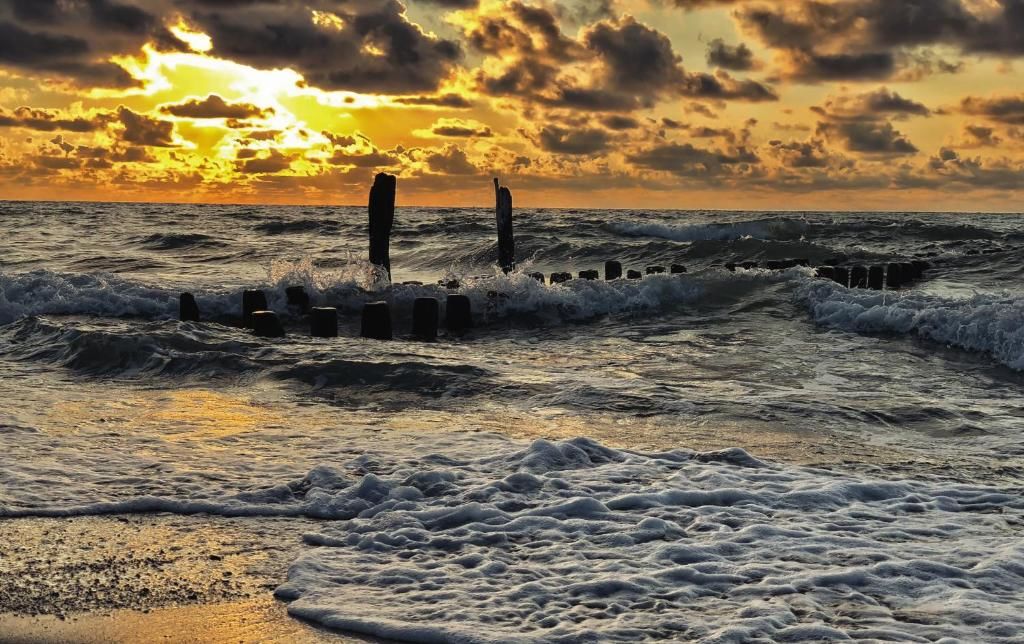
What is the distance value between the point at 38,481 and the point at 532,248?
27890mm

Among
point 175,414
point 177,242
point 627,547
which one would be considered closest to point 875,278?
point 175,414

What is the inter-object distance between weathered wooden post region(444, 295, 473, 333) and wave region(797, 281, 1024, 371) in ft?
16.8

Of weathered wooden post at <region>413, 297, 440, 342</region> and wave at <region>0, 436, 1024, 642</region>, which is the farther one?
weathered wooden post at <region>413, 297, 440, 342</region>

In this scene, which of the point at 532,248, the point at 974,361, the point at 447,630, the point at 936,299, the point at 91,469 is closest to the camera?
the point at 447,630

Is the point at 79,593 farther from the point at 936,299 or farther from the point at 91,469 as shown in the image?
the point at 936,299

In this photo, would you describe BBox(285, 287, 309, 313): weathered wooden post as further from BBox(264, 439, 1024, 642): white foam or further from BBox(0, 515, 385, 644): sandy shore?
BBox(0, 515, 385, 644): sandy shore

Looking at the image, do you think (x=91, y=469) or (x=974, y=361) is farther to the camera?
(x=974, y=361)

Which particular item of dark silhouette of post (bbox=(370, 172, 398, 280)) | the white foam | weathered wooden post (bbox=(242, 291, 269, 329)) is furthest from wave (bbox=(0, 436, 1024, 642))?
dark silhouette of post (bbox=(370, 172, 398, 280))

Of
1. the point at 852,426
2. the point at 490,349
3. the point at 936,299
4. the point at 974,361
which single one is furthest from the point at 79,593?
the point at 936,299

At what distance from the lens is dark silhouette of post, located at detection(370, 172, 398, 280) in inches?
691

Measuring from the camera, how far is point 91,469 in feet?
19.9

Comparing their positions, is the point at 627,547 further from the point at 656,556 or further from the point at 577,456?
the point at 577,456

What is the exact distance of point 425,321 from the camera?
43.6 ft

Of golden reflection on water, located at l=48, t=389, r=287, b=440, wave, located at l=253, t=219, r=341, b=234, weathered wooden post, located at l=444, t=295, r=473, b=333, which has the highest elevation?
wave, located at l=253, t=219, r=341, b=234
